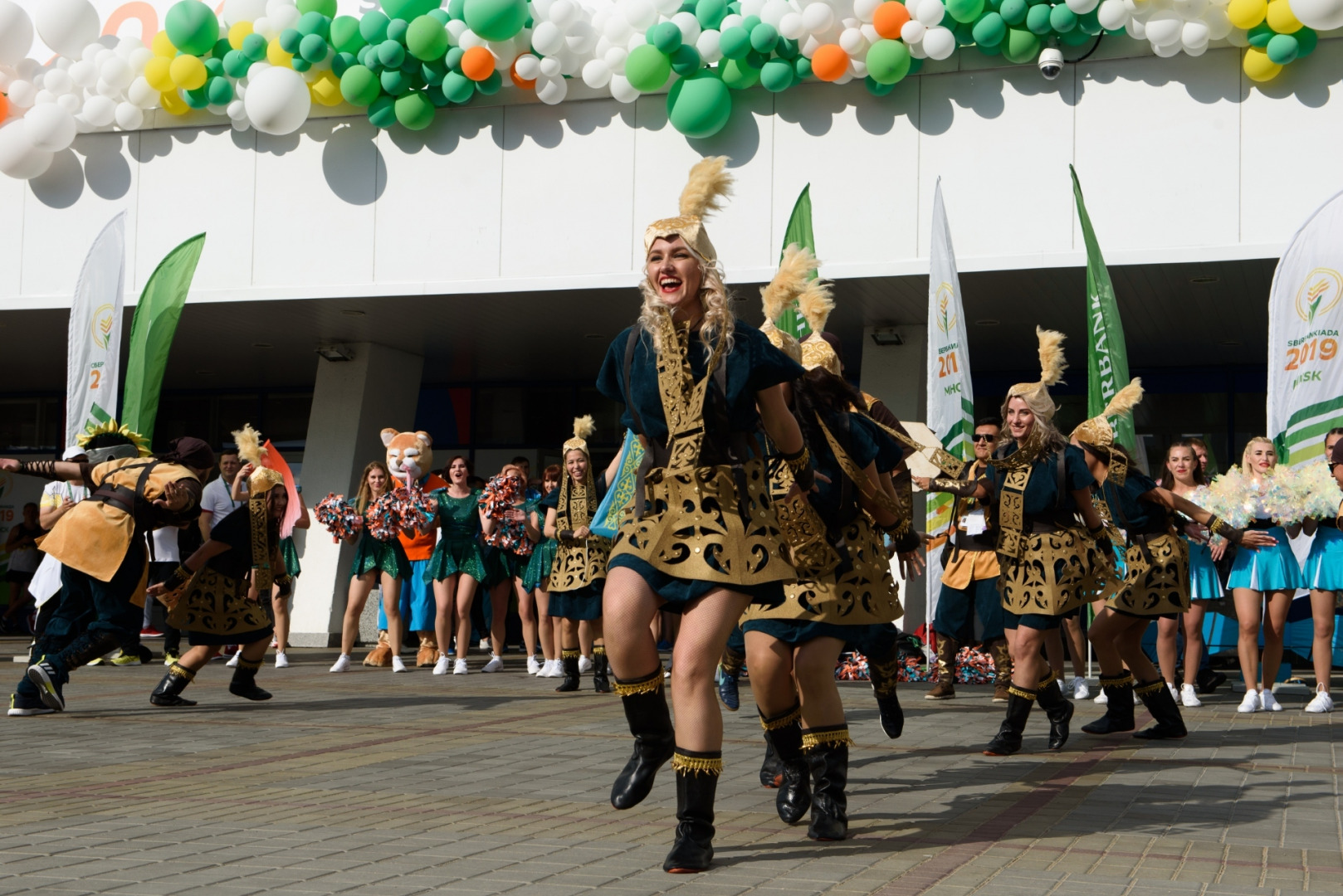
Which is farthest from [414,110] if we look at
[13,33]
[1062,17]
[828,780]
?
[828,780]

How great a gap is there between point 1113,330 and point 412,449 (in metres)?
6.23

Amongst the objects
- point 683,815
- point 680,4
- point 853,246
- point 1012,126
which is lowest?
point 683,815

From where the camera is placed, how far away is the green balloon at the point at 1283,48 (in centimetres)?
1178

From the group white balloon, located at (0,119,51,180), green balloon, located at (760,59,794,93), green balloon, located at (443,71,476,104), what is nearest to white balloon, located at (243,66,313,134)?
green balloon, located at (443,71,476,104)

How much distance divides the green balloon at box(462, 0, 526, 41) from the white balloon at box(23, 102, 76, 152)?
15.6 ft

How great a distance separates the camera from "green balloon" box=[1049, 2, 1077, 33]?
12094 millimetres

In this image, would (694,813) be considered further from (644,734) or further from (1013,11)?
(1013,11)

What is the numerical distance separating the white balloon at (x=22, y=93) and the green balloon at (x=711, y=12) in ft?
24.6

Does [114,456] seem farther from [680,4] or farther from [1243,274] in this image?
[1243,274]

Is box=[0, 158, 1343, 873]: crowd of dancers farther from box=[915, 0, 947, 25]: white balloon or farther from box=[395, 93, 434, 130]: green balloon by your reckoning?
box=[915, 0, 947, 25]: white balloon

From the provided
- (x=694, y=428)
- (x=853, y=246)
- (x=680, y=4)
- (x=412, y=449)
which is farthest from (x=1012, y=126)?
(x=694, y=428)

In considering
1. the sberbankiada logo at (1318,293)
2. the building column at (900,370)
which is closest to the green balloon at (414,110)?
the building column at (900,370)

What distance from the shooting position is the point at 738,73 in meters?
13.3

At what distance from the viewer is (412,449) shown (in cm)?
1286
